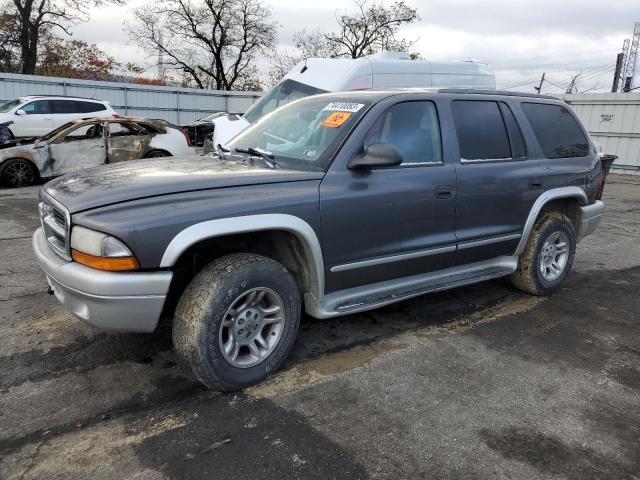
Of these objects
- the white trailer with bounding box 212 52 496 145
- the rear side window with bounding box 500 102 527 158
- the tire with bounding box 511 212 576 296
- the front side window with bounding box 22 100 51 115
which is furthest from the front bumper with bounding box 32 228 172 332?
the front side window with bounding box 22 100 51 115

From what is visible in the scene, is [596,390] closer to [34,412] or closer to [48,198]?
[34,412]

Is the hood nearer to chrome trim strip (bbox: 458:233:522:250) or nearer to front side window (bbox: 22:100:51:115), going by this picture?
chrome trim strip (bbox: 458:233:522:250)

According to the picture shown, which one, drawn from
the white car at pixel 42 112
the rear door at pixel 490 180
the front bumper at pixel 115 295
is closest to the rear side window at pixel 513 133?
the rear door at pixel 490 180

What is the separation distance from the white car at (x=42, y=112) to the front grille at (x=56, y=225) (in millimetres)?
11470

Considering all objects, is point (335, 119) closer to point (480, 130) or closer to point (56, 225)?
point (480, 130)

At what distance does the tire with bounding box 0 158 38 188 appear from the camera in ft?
33.2

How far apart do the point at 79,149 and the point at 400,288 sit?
885cm

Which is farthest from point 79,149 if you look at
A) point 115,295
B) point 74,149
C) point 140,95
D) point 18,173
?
point 140,95

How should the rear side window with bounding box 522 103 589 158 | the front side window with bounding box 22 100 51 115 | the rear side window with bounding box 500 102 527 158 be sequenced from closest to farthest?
the rear side window with bounding box 500 102 527 158 → the rear side window with bounding box 522 103 589 158 → the front side window with bounding box 22 100 51 115

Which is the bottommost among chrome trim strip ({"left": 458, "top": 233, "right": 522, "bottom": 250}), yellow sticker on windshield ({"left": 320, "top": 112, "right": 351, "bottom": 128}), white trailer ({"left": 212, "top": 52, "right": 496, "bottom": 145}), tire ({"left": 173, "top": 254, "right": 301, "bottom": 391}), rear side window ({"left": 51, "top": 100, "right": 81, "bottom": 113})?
tire ({"left": 173, "top": 254, "right": 301, "bottom": 391})

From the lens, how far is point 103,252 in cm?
263

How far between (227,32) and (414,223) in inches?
1284

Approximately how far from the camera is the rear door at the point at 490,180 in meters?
3.98

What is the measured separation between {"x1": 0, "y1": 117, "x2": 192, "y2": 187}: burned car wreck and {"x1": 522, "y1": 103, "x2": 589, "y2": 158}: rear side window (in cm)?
832
